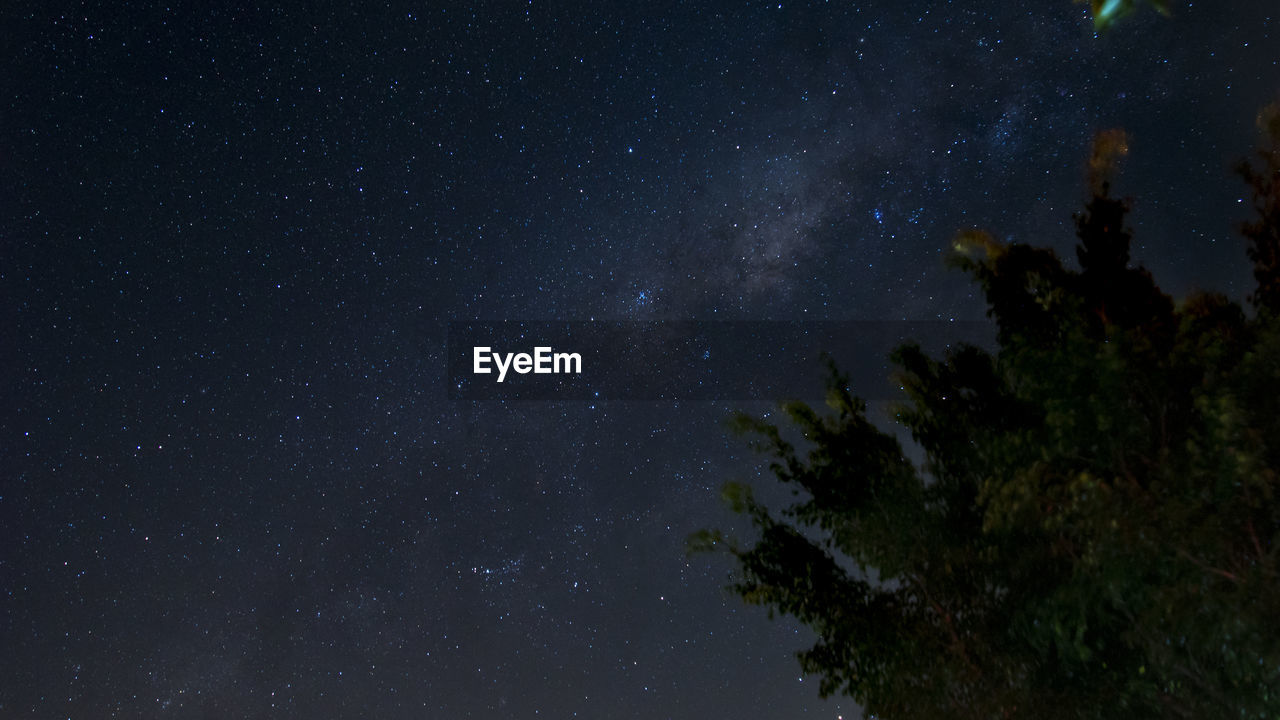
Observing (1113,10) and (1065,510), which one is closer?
(1113,10)

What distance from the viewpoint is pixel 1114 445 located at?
6.77 m

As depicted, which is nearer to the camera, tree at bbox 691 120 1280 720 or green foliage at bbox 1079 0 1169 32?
green foliage at bbox 1079 0 1169 32

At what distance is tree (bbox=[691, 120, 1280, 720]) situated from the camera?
6.09 m

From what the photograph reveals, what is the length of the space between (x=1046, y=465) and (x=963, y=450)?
2.55m

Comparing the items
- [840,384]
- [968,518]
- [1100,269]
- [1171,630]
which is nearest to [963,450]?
[968,518]

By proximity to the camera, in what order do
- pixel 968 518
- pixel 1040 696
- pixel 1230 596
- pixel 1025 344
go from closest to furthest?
pixel 1230 596, pixel 1025 344, pixel 1040 696, pixel 968 518

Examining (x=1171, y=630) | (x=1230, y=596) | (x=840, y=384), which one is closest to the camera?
(x=1230, y=596)

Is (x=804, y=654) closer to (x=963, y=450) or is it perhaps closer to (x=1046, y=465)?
(x=963, y=450)

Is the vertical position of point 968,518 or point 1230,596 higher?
point 968,518

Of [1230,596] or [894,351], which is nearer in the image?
[1230,596]

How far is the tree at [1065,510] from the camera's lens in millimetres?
6094

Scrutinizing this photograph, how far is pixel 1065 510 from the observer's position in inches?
261

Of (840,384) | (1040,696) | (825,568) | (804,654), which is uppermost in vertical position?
(840,384)

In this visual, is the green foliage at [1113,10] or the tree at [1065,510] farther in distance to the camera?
the tree at [1065,510]
